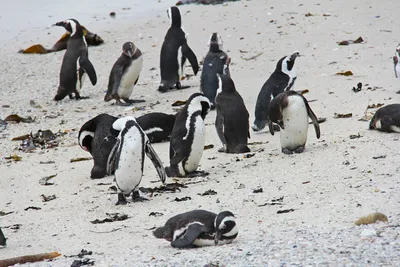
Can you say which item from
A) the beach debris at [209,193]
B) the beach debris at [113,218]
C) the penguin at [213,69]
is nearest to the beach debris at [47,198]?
the beach debris at [113,218]

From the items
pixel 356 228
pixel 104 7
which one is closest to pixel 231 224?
pixel 356 228

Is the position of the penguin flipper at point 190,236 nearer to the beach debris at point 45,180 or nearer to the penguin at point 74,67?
the beach debris at point 45,180

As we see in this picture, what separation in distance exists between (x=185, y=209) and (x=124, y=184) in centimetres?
80

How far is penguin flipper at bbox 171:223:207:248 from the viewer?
4.92 meters

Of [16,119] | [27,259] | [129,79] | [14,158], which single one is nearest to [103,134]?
[14,158]

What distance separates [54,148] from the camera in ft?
30.0

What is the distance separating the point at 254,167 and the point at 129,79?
14.9 ft

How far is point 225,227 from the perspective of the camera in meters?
4.86

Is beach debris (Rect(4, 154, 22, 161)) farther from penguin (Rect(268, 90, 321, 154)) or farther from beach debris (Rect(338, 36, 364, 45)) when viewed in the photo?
beach debris (Rect(338, 36, 364, 45))

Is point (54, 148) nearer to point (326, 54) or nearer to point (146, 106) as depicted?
point (146, 106)

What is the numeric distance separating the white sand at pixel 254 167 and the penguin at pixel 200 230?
0.25ft

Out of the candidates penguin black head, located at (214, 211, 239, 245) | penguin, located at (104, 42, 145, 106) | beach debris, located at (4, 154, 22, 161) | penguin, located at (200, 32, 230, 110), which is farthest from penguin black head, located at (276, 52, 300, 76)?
penguin black head, located at (214, 211, 239, 245)

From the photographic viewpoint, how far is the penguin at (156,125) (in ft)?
29.5

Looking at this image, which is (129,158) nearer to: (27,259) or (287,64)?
(27,259)
